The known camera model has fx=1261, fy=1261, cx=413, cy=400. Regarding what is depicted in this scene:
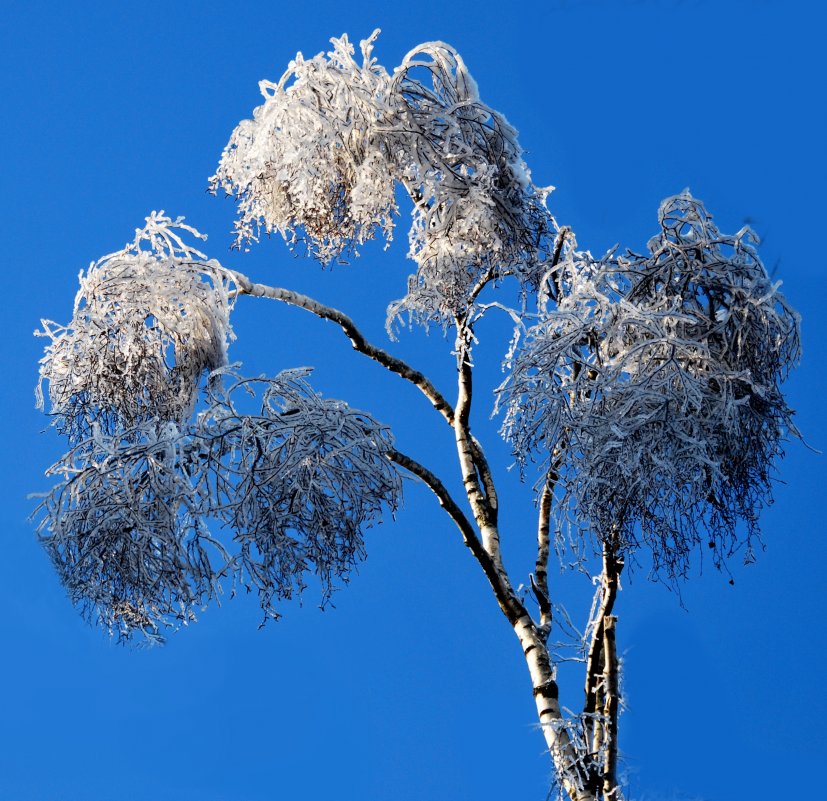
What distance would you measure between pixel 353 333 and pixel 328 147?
1.05 metres

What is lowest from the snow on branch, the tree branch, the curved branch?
the tree branch

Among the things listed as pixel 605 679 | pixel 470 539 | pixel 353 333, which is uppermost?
pixel 353 333

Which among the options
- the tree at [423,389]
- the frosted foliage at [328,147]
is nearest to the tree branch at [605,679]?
the tree at [423,389]

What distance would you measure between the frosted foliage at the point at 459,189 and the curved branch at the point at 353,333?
1.34 feet

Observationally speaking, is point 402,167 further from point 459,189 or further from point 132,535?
point 132,535

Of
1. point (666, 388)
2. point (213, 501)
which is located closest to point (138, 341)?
point (213, 501)

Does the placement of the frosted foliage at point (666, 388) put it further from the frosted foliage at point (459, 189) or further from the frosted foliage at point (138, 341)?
the frosted foliage at point (138, 341)

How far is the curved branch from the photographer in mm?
6898

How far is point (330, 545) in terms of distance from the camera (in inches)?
233

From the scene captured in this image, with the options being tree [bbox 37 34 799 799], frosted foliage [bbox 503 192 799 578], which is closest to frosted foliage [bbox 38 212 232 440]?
tree [bbox 37 34 799 799]

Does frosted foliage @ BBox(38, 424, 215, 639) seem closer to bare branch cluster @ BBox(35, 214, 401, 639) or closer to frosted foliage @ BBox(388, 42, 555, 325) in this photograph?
bare branch cluster @ BBox(35, 214, 401, 639)

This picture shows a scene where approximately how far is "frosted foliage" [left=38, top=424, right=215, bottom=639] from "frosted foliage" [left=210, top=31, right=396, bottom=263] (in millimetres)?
1836

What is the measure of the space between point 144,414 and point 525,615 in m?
2.50

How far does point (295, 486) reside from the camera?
229 inches
